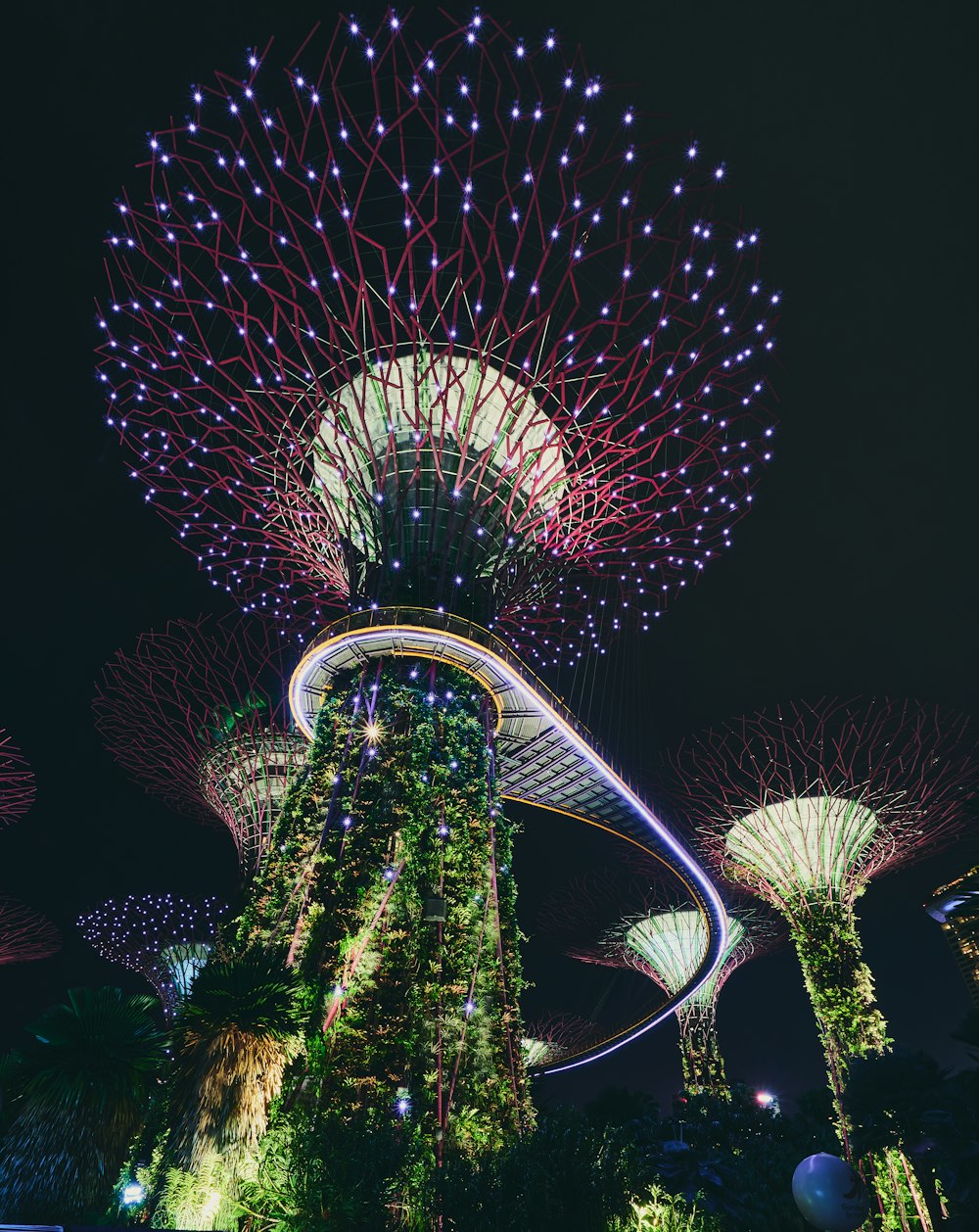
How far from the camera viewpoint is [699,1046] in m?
38.7

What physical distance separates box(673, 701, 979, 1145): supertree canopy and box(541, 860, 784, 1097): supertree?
692 centimetres

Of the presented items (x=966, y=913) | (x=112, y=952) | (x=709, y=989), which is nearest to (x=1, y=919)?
(x=112, y=952)

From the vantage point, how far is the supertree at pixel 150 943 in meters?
34.6

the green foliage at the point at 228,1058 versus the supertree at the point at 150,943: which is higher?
the supertree at the point at 150,943

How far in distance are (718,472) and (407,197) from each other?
384 inches

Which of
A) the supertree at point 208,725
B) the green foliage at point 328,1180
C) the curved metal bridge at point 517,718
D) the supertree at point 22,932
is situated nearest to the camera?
the green foliage at point 328,1180

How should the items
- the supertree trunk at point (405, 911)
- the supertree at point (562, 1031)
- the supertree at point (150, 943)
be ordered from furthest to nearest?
the supertree at point (562, 1031) → the supertree at point (150, 943) → the supertree trunk at point (405, 911)

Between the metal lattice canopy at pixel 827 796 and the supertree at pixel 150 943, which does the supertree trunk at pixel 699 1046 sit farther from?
the supertree at pixel 150 943

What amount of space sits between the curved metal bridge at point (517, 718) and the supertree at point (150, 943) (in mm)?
19299

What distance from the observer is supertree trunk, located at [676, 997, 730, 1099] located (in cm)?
3781

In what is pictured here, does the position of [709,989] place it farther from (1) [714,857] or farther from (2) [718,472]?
(2) [718,472]

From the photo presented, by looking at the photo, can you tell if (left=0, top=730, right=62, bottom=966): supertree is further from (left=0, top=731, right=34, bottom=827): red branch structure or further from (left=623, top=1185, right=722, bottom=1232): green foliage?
(left=623, top=1185, right=722, bottom=1232): green foliage

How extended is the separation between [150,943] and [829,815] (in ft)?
98.2

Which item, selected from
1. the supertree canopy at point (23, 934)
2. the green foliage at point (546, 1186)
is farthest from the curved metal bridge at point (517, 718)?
the supertree canopy at point (23, 934)
